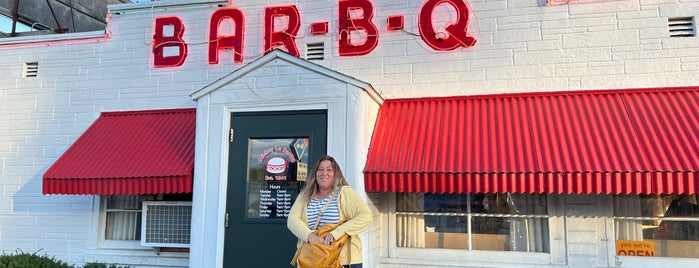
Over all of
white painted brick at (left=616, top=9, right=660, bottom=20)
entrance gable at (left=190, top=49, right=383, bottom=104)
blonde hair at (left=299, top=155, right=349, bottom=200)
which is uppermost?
white painted brick at (left=616, top=9, right=660, bottom=20)

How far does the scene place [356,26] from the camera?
22.1 feet

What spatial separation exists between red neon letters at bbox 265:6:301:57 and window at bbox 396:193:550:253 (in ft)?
8.25

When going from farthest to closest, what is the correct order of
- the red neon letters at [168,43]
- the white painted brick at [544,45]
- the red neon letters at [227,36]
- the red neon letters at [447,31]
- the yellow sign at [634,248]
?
1. the red neon letters at [168,43]
2. the red neon letters at [227,36]
3. the red neon letters at [447,31]
4. the white painted brick at [544,45]
5. the yellow sign at [634,248]

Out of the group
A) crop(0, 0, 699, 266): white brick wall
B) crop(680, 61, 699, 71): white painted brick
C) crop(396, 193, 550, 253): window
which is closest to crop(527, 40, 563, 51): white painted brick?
crop(0, 0, 699, 266): white brick wall

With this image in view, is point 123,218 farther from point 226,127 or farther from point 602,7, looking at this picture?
point 602,7

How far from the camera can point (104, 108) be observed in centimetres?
738

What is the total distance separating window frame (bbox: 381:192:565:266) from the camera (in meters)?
5.61

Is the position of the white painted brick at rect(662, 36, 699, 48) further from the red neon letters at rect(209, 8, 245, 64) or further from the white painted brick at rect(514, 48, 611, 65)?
the red neon letters at rect(209, 8, 245, 64)

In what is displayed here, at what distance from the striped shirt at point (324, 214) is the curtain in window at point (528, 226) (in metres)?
2.82

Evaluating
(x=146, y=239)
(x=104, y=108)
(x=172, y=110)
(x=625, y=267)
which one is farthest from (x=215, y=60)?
(x=625, y=267)

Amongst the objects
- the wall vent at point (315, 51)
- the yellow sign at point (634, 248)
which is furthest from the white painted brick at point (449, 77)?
the yellow sign at point (634, 248)

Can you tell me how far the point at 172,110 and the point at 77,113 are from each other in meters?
1.54

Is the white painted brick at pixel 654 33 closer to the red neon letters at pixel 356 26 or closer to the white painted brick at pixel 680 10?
the white painted brick at pixel 680 10

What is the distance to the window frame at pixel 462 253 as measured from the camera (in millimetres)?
5613
